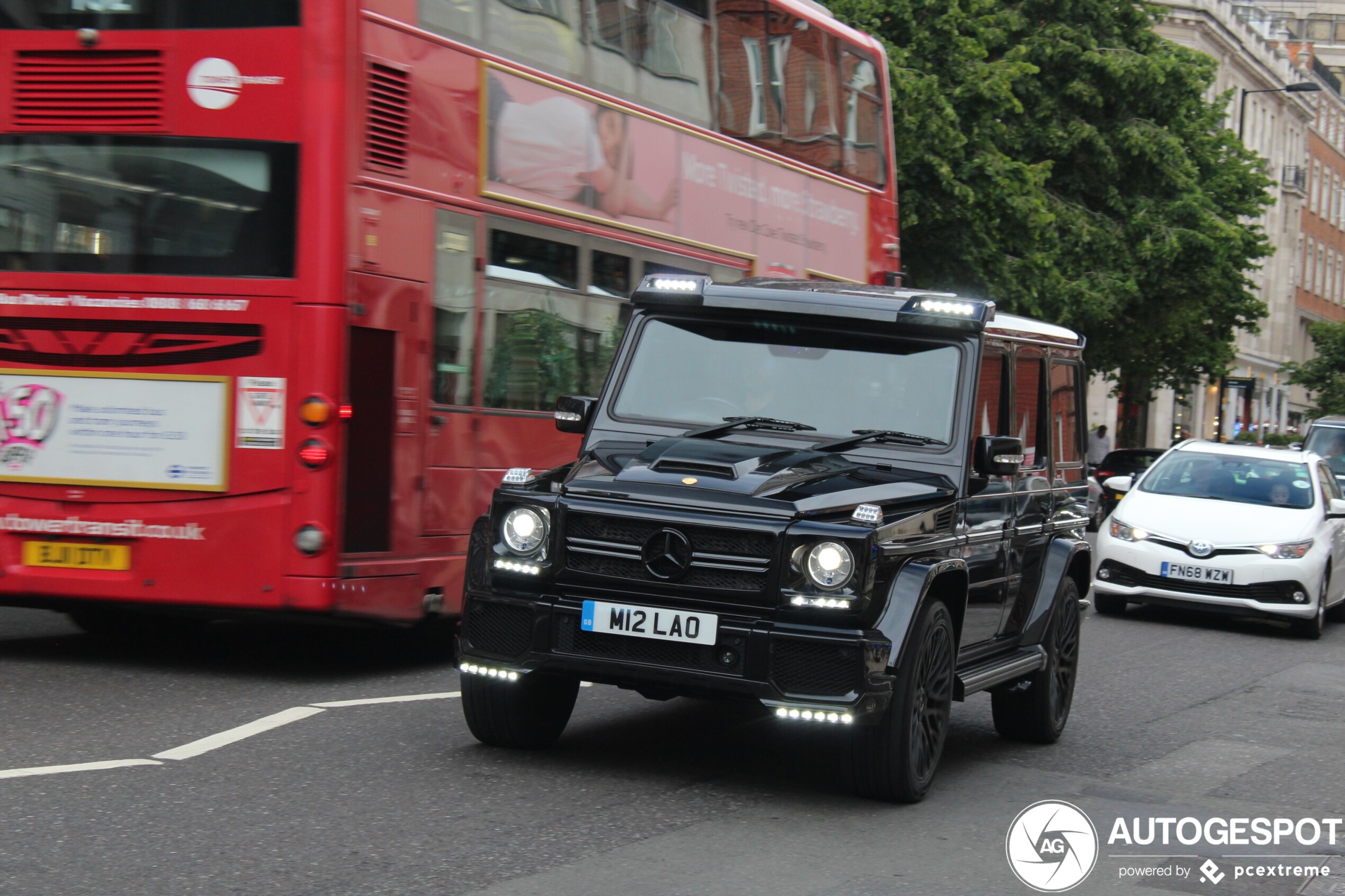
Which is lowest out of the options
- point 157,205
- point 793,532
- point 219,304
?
Result: point 793,532

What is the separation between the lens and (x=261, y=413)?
9133mm

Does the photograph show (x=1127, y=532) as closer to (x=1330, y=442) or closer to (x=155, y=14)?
(x=155, y=14)

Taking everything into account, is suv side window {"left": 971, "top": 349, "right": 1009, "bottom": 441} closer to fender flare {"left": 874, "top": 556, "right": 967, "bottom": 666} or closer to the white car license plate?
fender flare {"left": 874, "top": 556, "right": 967, "bottom": 666}

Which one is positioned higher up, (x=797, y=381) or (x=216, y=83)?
(x=216, y=83)

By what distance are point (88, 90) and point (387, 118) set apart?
1.53m

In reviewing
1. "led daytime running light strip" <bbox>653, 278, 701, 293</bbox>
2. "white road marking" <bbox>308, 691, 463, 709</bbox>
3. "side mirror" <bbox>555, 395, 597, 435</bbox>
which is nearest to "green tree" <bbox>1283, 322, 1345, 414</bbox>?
"white road marking" <bbox>308, 691, 463, 709</bbox>

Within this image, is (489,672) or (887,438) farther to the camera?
(887,438)

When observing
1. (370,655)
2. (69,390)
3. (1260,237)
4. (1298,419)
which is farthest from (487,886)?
(1298,419)

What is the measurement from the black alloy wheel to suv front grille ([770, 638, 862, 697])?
7.97 feet

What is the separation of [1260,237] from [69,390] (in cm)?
3588

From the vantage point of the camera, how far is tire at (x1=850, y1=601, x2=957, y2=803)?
651 centimetres

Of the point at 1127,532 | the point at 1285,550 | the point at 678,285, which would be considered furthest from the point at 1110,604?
the point at 678,285

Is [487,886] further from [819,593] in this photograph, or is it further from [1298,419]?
[1298,419]

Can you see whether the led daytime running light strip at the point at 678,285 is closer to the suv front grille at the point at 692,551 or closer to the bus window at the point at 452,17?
the suv front grille at the point at 692,551
